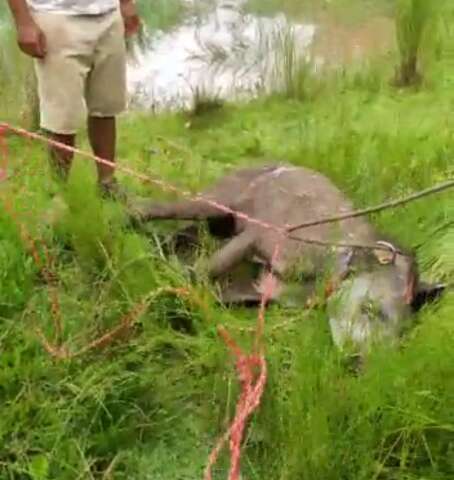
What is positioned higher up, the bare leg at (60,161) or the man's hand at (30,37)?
the man's hand at (30,37)

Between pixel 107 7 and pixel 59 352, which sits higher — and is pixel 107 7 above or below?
above

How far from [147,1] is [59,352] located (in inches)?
215

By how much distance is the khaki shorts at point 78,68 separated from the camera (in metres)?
4.41

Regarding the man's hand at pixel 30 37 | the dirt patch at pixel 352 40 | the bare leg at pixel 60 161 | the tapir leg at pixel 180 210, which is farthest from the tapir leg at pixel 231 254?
the dirt patch at pixel 352 40

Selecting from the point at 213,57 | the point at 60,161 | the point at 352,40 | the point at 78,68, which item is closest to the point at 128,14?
the point at 78,68

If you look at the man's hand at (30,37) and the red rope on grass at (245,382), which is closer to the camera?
the red rope on grass at (245,382)

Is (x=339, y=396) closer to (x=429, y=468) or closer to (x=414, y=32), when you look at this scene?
(x=429, y=468)

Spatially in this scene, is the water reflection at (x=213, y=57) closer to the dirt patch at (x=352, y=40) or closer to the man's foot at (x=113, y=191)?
the dirt patch at (x=352, y=40)

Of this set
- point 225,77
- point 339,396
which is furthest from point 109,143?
point 225,77

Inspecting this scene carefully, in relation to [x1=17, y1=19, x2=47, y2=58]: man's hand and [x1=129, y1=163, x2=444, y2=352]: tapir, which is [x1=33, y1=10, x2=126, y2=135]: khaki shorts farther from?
[x1=129, y1=163, x2=444, y2=352]: tapir

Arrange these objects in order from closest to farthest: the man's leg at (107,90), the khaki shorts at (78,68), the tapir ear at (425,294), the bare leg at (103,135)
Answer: the tapir ear at (425,294) < the khaki shorts at (78,68) < the man's leg at (107,90) < the bare leg at (103,135)

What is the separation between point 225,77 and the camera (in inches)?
288

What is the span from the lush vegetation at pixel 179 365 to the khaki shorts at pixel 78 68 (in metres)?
0.25

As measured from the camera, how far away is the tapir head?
10.9ft
